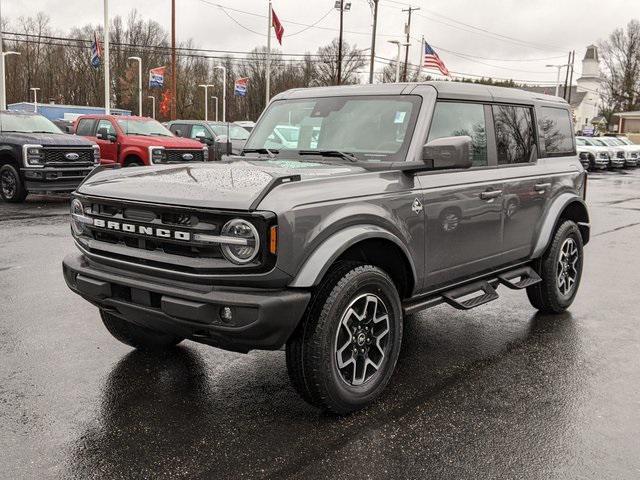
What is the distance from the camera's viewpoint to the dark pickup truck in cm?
1318

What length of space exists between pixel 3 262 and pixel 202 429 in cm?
525

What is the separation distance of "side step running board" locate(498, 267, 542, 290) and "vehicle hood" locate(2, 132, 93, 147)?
36.7ft

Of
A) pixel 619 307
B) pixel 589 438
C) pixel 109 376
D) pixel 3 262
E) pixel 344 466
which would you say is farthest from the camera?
pixel 3 262

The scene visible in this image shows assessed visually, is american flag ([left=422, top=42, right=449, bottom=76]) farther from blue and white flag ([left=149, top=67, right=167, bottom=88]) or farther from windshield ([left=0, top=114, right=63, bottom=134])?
windshield ([left=0, top=114, right=63, bottom=134])

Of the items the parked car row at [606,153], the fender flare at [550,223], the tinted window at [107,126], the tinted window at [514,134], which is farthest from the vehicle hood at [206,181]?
the parked car row at [606,153]

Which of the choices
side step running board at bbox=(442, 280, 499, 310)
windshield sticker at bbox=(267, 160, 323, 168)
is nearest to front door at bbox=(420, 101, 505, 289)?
side step running board at bbox=(442, 280, 499, 310)

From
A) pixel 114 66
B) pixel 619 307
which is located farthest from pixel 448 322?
pixel 114 66

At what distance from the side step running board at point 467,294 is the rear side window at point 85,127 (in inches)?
579

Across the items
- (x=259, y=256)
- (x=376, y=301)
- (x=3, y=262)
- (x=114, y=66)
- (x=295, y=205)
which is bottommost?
(x=3, y=262)

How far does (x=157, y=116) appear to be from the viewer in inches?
3223

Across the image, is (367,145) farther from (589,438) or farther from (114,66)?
(114,66)

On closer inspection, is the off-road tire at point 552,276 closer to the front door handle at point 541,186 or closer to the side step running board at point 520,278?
the side step running board at point 520,278

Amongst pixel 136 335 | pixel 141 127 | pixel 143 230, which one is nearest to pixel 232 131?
pixel 141 127

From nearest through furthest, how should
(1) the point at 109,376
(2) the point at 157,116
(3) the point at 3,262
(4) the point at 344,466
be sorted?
(4) the point at 344,466
(1) the point at 109,376
(3) the point at 3,262
(2) the point at 157,116
